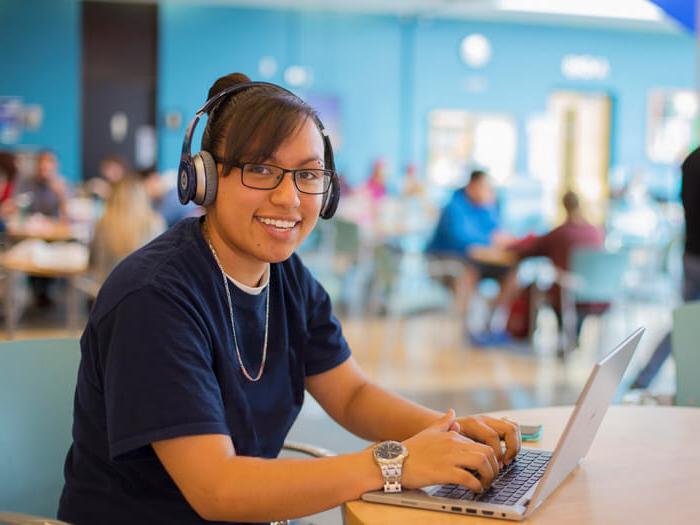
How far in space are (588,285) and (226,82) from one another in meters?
4.52

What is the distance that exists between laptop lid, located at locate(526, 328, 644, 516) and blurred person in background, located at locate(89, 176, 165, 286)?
460 centimetres

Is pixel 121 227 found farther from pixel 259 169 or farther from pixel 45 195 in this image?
pixel 259 169

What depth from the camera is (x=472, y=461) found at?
1.30 meters

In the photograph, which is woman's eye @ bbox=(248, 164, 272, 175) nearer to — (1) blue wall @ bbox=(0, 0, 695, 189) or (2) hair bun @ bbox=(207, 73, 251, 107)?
(2) hair bun @ bbox=(207, 73, 251, 107)

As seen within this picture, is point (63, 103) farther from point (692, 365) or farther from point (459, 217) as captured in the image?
point (692, 365)

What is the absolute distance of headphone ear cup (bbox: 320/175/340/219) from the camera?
66.3 inches

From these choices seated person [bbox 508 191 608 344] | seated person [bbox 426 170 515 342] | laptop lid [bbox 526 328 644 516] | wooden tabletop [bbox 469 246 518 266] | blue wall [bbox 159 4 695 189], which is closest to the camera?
laptop lid [bbox 526 328 644 516]

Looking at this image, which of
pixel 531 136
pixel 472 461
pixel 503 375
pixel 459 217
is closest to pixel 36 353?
pixel 472 461

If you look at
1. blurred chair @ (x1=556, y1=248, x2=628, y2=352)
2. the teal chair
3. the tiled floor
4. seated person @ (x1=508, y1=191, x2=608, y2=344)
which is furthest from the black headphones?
seated person @ (x1=508, y1=191, x2=608, y2=344)

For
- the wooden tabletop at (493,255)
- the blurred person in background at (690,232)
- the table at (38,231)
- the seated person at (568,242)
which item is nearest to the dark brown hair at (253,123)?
the blurred person in background at (690,232)

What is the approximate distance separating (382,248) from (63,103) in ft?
21.6

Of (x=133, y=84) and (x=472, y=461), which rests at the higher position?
(x=133, y=84)

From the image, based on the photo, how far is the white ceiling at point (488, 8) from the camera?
37.0 ft

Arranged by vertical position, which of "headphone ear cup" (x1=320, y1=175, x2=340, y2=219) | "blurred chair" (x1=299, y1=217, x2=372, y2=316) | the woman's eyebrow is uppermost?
the woman's eyebrow
